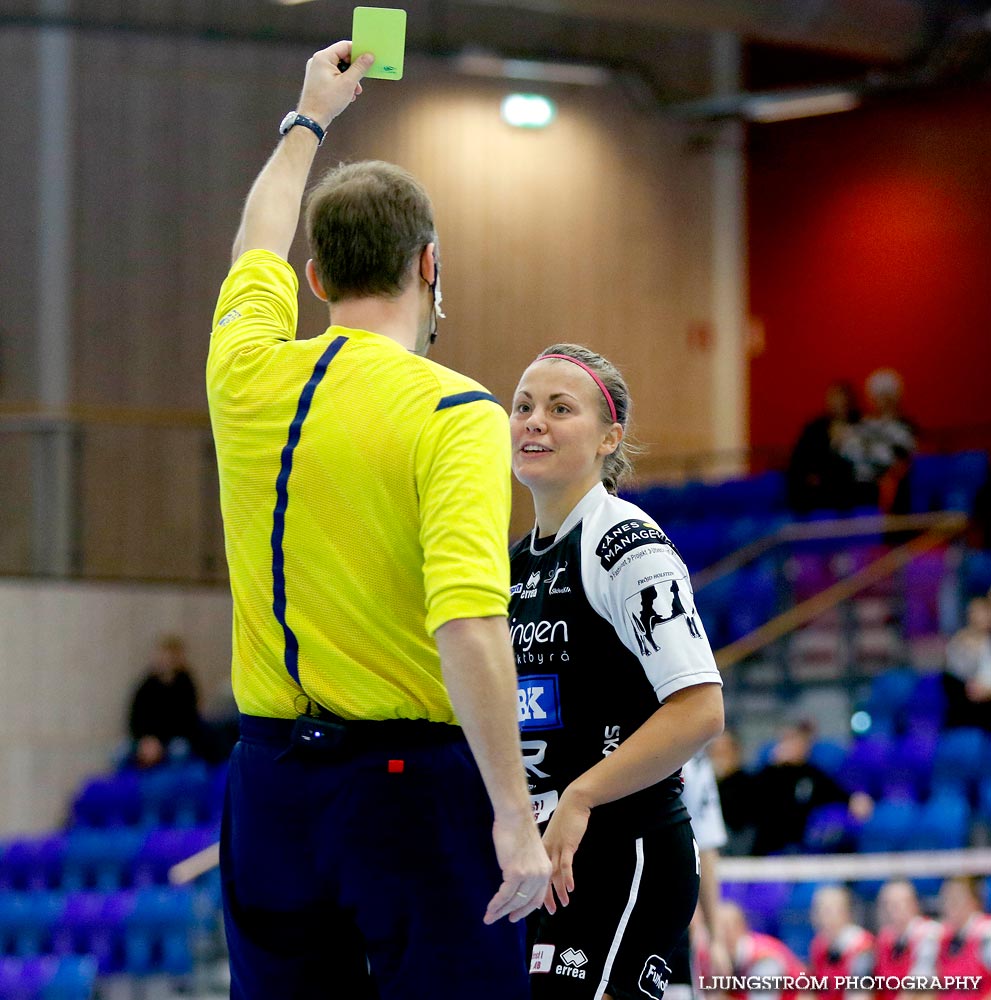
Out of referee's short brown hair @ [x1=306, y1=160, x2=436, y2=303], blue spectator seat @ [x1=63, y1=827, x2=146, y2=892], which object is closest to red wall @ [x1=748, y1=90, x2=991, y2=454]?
blue spectator seat @ [x1=63, y1=827, x2=146, y2=892]

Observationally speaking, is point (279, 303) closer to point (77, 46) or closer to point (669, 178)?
point (77, 46)

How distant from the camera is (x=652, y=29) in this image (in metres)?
15.1

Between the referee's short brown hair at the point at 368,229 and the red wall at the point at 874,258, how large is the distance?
1252 cm

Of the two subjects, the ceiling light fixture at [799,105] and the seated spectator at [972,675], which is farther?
the ceiling light fixture at [799,105]

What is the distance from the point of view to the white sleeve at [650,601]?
269cm

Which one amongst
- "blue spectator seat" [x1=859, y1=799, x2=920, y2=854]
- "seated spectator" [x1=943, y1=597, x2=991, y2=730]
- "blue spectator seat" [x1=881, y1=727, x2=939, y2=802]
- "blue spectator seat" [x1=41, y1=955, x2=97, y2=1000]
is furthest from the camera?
"seated spectator" [x1=943, y1=597, x2=991, y2=730]

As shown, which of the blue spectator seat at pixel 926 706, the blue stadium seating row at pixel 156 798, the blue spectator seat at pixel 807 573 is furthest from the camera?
the blue stadium seating row at pixel 156 798

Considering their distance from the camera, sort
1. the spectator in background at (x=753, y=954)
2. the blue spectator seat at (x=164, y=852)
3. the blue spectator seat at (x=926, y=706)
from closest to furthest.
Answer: the spectator in background at (x=753, y=954) < the blue spectator seat at (x=926, y=706) < the blue spectator seat at (x=164, y=852)

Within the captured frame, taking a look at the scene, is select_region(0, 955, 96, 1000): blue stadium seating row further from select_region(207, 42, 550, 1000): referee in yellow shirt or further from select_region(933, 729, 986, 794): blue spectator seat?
select_region(207, 42, 550, 1000): referee in yellow shirt

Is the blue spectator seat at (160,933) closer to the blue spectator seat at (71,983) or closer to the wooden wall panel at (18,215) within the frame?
the blue spectator seat at (71,983)

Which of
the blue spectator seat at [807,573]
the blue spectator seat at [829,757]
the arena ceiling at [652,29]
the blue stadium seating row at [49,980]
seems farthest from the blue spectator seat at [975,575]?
the blue stadium seating row at [49,980]

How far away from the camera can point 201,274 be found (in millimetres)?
13445

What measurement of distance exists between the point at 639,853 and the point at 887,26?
11649 millimetres

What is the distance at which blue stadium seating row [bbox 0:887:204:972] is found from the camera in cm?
805
